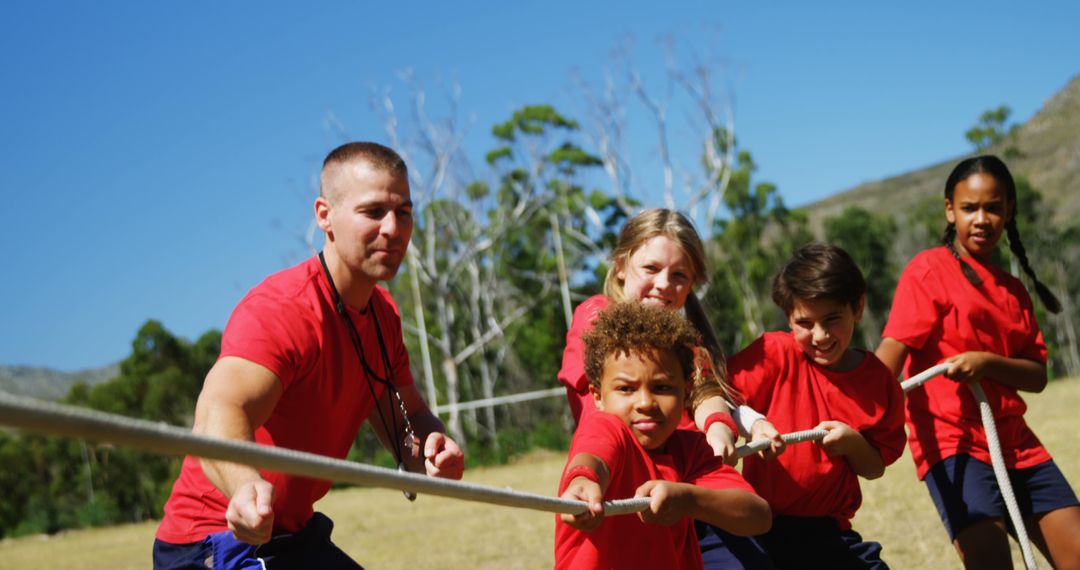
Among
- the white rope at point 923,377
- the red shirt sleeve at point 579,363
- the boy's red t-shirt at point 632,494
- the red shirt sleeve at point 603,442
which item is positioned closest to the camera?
the red shirt sleeve at point 603,442

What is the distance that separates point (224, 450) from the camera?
1985 millimetres

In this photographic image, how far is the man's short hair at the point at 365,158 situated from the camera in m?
3.60

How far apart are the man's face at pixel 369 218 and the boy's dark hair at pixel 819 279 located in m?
1.51

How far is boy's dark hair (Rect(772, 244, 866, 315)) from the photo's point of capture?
4086mm

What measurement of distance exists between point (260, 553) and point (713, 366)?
1706mm

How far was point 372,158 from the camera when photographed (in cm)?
360

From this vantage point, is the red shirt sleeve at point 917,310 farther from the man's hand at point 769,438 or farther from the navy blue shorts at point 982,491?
the man's hand at point 769,438

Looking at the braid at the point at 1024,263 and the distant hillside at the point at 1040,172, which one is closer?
the braid at the point at 1024,263

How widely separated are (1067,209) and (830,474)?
107890mm

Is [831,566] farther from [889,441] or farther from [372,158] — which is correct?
[372,158]

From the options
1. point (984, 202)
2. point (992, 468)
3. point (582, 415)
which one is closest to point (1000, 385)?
point (992, 468)

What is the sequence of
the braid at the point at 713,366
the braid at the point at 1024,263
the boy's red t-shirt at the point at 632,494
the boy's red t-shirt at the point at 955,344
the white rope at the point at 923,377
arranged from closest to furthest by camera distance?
the boy's red t-shirt at the point at 632,494 → the braid at the point at 713,366 → the white rope at the point at 923,377 → the boy's red t-shirt at the point at 955,344 → the braid at the point at 1024,263

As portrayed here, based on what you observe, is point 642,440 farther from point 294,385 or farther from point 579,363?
point 294,385

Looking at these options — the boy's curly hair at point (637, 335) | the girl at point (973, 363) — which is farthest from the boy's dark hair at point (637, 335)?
the girl at point (973, 363)
